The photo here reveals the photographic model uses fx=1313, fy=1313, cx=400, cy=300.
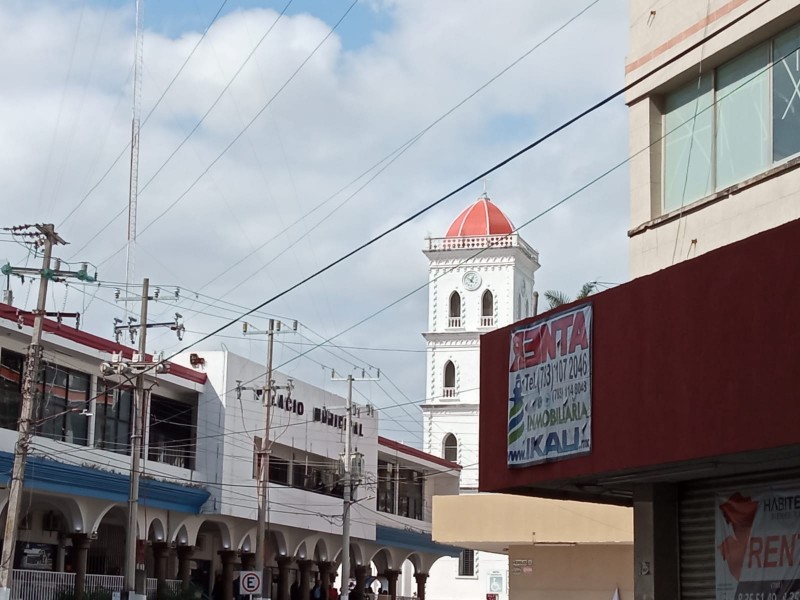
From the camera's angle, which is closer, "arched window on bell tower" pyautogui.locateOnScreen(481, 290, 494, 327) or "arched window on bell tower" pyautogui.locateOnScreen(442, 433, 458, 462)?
"arched window on bell tower" pyautogui.locateOnScreen(442, 433, 458, 462)

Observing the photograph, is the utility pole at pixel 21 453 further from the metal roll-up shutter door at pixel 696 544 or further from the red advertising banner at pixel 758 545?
the red advertising banner at pixel 758 545

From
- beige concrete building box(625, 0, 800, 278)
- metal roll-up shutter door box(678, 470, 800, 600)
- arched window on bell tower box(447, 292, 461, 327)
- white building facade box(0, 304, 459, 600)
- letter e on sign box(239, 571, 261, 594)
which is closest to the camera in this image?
beige concrete building box(625, 0, 800, 278)

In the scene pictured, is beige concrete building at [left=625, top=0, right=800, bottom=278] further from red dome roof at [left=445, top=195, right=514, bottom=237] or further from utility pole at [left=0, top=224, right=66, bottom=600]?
red dome roof at [left=445, top=195, right=514, bottom=237]

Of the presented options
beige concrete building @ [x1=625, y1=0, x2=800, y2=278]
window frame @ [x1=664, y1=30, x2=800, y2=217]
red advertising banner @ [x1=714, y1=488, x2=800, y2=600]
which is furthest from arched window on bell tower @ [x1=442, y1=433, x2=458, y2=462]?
red advertising banner @ [x1=714, y1=488, x2=800, y2=600]

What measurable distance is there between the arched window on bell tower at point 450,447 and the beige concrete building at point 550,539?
57010 millimetres

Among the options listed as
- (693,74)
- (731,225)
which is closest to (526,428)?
(731,225)

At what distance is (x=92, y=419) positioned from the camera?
127ft

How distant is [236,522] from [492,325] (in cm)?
4328

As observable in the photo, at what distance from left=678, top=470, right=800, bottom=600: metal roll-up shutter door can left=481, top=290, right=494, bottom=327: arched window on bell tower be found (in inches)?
2850

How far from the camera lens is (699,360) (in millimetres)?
12273

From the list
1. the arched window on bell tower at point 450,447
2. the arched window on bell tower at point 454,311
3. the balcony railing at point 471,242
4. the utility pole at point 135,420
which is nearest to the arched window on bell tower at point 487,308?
the arched window on bell tower at point 454,311

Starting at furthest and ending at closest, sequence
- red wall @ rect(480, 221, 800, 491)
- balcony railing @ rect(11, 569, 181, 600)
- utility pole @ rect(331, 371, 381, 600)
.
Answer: utility pole @ rect(331, 371, 381, 600) < balcony railing @ rect(11, 569, 181, 600) < red wall @ rect(480, 221, 800, 491)

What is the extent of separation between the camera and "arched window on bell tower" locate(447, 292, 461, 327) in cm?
8888

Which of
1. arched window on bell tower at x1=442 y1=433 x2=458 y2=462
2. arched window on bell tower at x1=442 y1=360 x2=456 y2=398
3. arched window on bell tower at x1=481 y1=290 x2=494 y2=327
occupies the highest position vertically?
arched window on bell tower at x1=481 y1=290 x2=494 y2=327
